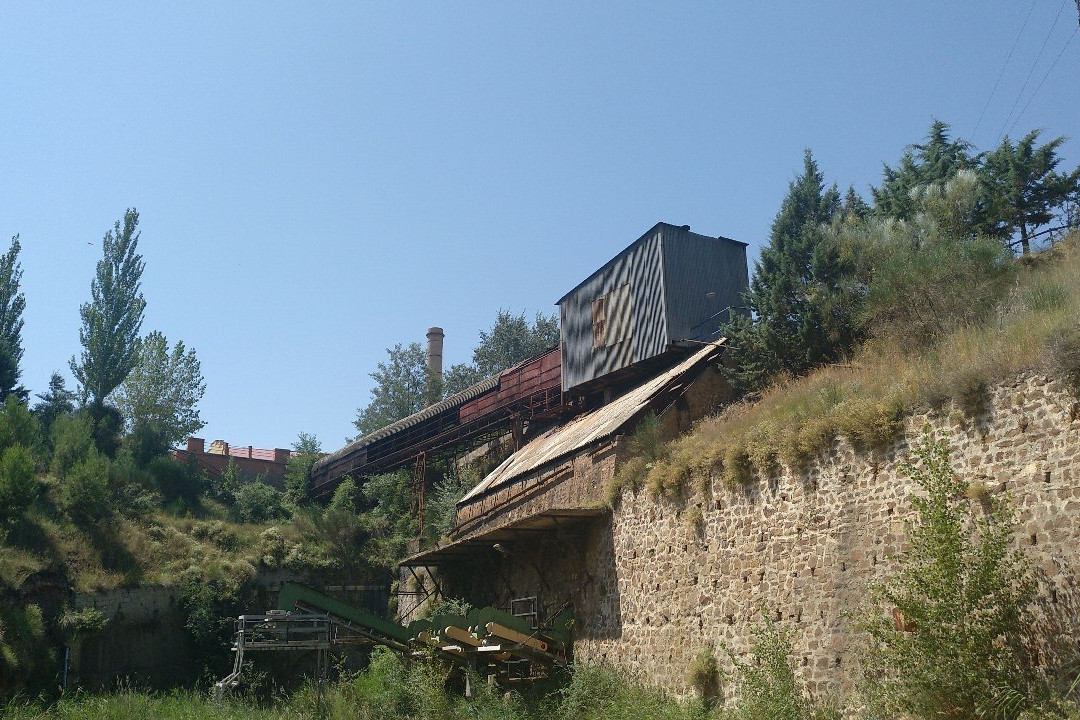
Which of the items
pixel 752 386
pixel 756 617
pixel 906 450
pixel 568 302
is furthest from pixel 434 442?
pixel 906 450

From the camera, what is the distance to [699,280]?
2395 centimetres

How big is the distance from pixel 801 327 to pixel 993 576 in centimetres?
972

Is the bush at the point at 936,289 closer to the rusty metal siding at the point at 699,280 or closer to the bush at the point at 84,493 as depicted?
the rusty metal siding at the point at 699,280

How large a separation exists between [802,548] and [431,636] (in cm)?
858

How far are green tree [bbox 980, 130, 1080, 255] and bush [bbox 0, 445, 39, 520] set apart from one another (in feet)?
83.9

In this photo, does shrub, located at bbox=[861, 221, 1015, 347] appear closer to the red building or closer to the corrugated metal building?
the corrugated metal building

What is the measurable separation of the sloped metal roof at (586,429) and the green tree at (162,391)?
62.6ft

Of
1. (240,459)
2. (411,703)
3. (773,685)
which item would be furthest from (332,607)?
(240,459)

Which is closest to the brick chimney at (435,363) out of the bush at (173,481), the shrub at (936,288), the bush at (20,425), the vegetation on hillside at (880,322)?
the bush at (173,481)

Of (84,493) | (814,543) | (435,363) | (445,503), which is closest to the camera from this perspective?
(814,543)

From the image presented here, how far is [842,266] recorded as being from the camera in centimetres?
1933

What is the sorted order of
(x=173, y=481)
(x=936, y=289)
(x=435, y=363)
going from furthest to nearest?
(x=435, y=363) < (x=173, y=481) < (x=936, y=289)

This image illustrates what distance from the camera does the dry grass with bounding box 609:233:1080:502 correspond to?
1072cm

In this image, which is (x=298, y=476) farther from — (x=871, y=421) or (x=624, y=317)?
(x=871, y=421)
